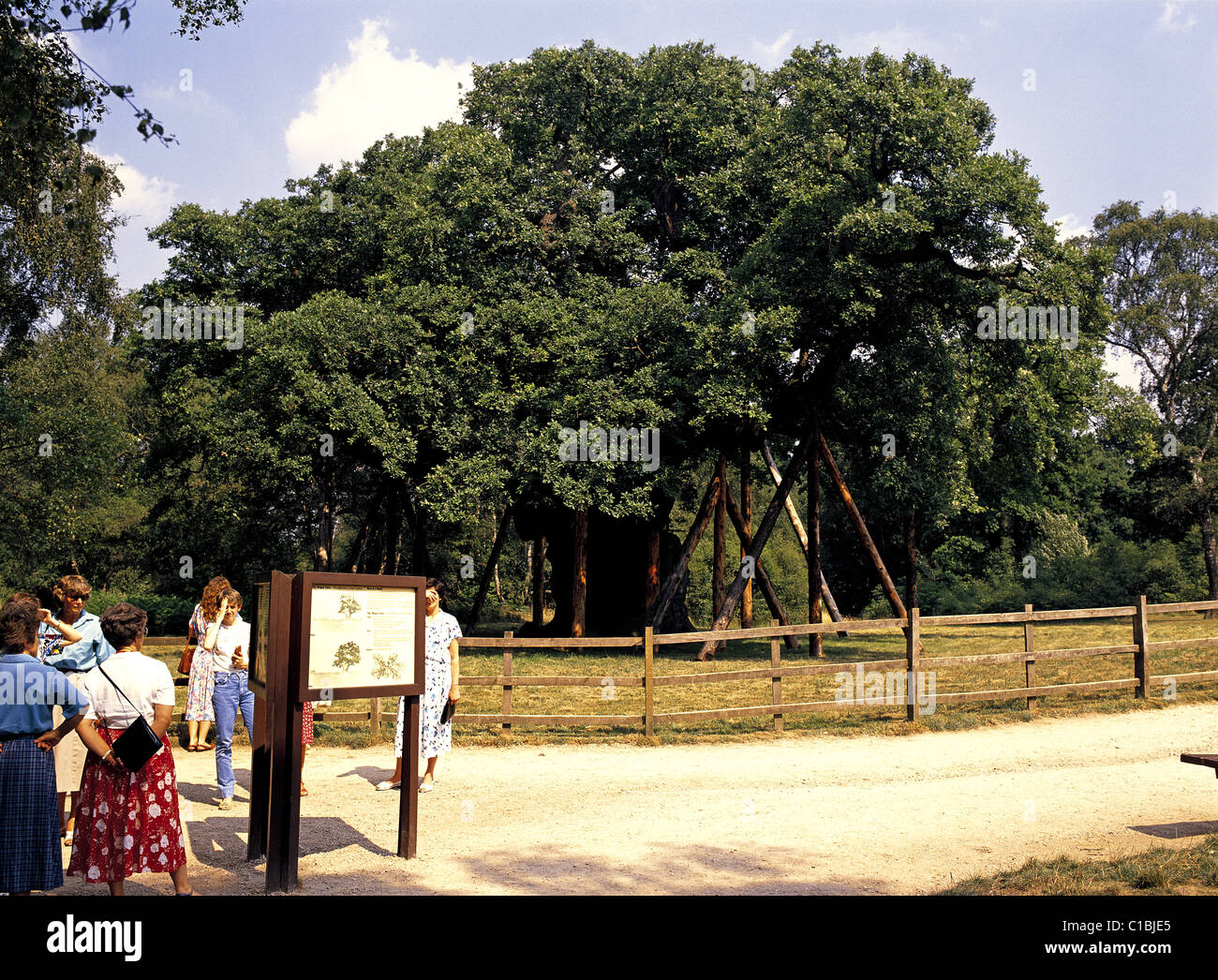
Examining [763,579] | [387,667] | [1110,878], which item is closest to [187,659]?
[387,667]

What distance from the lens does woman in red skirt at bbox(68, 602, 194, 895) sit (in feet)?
17.9

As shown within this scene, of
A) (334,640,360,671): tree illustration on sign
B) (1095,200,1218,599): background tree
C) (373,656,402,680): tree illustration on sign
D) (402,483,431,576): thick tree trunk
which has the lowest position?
(373,656,402,680): tree illustration on sign

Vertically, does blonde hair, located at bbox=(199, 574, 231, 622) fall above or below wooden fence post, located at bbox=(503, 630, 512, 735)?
above

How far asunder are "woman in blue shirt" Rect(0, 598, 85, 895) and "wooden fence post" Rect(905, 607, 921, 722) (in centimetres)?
991

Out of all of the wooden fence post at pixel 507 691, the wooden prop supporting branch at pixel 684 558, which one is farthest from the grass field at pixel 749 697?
the wooden prop supporting branch at pixel 684 558

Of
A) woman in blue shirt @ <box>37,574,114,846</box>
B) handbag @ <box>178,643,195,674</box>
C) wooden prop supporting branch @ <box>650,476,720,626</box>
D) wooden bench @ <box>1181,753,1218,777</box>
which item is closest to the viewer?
wooden bench @ <box>1181,753,1218,777</box>

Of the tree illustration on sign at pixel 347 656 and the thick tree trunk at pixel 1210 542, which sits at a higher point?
the thick tree trunk at pixel 1210 542

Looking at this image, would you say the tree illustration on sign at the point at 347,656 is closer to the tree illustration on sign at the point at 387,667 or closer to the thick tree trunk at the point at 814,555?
the tree illustration on sign at the point at 387,667

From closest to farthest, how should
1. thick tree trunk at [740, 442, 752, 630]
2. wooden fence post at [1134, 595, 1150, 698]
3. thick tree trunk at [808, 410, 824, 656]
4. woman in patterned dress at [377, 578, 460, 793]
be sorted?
woman in patterned dress at [377, 578, 460, 793]
wooden fence post at [1134, 595, 1150, 698]
thick tree trunk at [808, 410, 824, 656]
thick tree trunk at [740, 442, 752, 630]

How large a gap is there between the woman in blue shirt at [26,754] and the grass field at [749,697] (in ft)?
21.1

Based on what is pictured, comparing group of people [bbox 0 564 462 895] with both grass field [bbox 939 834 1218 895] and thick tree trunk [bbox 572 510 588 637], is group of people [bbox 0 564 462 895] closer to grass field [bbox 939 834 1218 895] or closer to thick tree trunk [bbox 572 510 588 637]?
grass field [bbox 939 834 1218 895]

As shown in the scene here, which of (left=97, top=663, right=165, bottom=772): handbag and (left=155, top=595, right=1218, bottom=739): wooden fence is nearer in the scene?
(left=97, top=663, right=165, bottom=772): handbag

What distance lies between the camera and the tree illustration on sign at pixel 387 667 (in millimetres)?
6730

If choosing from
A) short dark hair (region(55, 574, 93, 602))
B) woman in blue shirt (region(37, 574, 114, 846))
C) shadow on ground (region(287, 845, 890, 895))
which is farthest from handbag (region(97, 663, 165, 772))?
short dark hair (region(55, 574, 93, 602))
